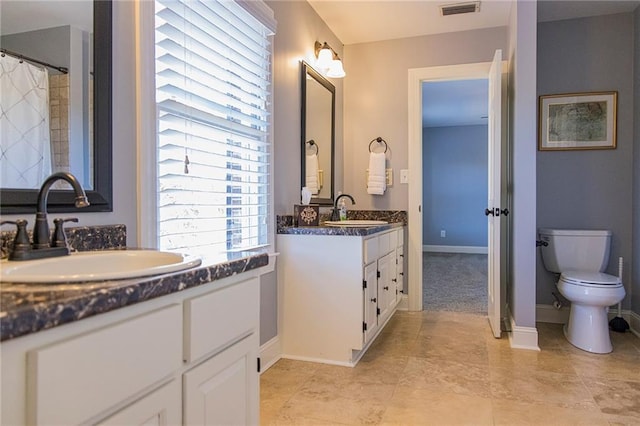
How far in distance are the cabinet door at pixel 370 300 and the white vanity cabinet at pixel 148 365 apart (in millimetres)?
1258

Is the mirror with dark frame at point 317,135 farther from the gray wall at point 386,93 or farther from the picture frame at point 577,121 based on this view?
the picture frame at point 577,121

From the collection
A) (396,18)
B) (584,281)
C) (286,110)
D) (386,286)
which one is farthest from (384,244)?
(396,18)

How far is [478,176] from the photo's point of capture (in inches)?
280

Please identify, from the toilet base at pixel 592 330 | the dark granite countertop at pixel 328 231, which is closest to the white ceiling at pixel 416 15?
the dark granite countertop at pixel 328 231

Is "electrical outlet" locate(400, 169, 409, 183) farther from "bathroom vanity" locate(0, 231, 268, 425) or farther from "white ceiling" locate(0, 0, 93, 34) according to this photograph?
"white ceiling" locate(0, 0, 93, 34)

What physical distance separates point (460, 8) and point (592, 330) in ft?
7.70

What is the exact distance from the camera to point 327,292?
2375mm

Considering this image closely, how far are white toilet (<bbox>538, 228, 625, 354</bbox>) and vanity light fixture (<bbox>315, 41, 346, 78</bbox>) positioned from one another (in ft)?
6.40

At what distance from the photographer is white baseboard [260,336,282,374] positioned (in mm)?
2264

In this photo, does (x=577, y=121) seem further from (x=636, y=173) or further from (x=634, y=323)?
(x=634, y=323)

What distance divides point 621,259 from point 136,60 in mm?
3354

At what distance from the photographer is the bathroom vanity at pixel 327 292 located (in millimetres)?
2316

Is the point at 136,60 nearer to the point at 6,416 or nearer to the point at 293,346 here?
the point at 6,416

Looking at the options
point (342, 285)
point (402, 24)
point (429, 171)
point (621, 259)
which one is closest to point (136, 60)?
point (342, 285)
